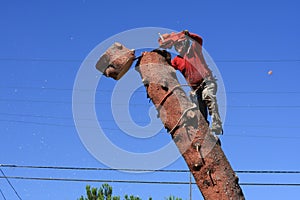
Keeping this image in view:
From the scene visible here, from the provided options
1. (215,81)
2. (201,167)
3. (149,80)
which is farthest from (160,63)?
(201,167)

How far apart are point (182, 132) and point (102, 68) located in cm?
132

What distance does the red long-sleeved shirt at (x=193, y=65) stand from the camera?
219 inches

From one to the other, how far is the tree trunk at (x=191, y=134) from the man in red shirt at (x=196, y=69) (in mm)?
182

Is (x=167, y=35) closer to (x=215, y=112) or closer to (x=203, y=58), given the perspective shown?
(x=203, y=58)

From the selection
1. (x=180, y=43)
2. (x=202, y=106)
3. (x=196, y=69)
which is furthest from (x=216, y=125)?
(x=180, y=43)

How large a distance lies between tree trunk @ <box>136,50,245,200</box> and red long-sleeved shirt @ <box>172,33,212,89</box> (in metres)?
0.13

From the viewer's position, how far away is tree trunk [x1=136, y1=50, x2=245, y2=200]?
16.3ft

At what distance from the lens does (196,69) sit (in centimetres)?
557

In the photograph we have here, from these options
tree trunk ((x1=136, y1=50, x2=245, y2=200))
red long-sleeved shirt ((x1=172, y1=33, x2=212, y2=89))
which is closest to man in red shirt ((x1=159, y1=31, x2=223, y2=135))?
red long-sleeved shirt ((x1=172, y1=33, x2=212, y2=89))

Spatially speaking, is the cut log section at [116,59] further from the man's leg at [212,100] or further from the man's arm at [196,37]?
the man's leg at [212,100]

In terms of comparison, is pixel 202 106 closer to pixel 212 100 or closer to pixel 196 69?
pixel 212 100

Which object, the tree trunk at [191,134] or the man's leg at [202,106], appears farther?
the man's leg at [202,106]

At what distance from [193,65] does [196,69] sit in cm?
5

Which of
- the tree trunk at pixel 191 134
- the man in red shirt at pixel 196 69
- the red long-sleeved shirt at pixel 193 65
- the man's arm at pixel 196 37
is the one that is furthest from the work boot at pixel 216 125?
the man's arm at pixel 196 37
